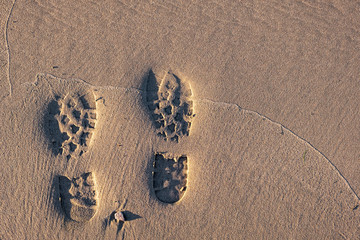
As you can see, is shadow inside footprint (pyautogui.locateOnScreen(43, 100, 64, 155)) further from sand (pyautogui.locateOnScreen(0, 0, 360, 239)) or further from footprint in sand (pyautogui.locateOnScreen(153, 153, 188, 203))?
footprint in sand (pyautogui.locateOnScreen(153, 153, 188, 203))

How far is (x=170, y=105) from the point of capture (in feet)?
9.07

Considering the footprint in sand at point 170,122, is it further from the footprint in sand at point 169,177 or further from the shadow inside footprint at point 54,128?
the shadow inside footprint at point 54,128

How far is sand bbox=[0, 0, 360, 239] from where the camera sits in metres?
2.72

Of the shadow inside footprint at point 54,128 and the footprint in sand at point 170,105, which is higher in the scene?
the footprint in sand at point 170,105

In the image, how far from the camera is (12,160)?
2703mm

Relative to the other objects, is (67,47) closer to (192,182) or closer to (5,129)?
(5,129)

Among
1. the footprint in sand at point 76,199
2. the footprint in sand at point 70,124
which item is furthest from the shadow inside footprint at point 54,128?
the footprint in sand at point 76,199

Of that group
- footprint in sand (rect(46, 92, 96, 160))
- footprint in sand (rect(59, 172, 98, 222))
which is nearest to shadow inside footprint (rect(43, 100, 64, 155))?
footprint in sand (rect(46, 92, 96, 160))

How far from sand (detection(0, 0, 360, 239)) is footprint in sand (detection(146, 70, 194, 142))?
13mm

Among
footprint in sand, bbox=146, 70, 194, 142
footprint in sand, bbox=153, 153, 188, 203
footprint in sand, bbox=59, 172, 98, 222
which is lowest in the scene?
footprint in sand, bbox=59, 172, 98, 222

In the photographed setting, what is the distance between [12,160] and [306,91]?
285 cm

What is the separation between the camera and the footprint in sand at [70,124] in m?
2.72

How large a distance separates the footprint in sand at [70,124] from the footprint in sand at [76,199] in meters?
0.24

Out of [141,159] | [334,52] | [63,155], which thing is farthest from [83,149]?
[334,52]
